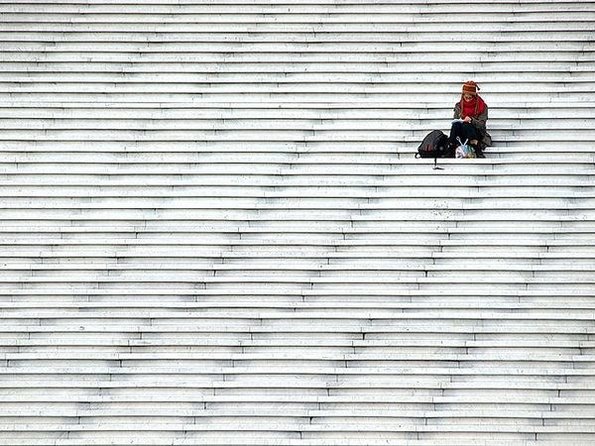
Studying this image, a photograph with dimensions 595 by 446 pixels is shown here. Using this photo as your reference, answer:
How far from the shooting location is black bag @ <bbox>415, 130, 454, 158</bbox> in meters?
10.4

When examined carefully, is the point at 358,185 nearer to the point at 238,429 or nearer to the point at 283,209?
the point at 283,209

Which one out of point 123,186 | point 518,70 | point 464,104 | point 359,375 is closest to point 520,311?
point 359,375

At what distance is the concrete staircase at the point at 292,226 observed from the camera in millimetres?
9281

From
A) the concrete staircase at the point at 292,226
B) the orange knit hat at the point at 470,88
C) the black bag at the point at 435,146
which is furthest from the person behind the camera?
the orange knit hat at the point at 470,88

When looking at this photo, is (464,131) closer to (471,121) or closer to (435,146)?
(471,121)

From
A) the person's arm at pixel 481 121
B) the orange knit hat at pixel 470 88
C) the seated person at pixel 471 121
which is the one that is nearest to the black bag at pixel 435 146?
the seated person at pixel 471 121

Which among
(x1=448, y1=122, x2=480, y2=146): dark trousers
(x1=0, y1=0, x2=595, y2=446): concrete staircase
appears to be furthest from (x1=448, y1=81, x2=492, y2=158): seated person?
(x1=0, y1=0, x2=595, y2=446): concrete staircase

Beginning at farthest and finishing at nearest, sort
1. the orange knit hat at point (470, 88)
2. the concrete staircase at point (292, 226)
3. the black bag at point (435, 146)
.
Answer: the orange knit hat at point (470, 88) < the black bag at point (435, 146) < the concrete staircase at point (292, 226)

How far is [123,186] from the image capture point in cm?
1079

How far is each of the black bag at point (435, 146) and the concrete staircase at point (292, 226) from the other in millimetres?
163

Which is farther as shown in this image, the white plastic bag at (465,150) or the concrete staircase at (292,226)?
the white plastic bag at (465,150)

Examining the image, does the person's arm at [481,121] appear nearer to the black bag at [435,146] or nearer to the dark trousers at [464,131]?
the dark trousers at [464,131]

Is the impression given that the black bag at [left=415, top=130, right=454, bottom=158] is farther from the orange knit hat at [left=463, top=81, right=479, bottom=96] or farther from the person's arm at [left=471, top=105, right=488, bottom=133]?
the orange knit hat at [left=463, top=81, right=479, bottom=96]

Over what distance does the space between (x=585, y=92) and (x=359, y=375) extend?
13.1 feet
